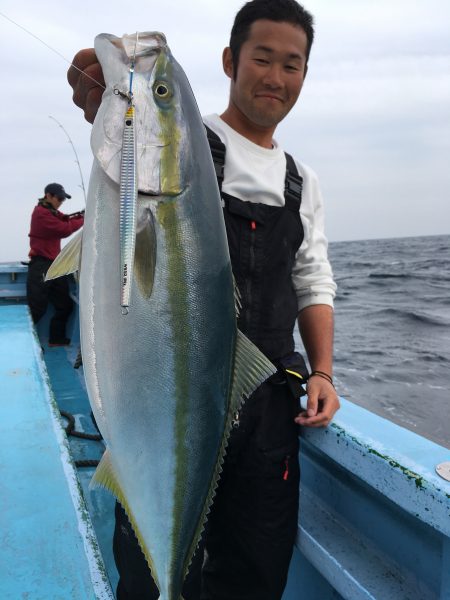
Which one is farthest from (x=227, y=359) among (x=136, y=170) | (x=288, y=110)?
(x=288, y=110)

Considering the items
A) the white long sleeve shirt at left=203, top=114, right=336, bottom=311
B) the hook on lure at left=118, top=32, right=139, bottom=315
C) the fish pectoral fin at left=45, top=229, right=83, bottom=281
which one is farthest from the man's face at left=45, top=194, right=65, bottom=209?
the hook on lure at left=118, top=32, right=139, bottom=315

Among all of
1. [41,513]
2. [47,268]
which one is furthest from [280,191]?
[47,268]

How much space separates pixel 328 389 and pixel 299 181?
89 centimetres

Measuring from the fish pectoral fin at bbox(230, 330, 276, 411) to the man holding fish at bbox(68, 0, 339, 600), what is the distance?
42 centimetres

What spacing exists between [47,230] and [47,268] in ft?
1.68

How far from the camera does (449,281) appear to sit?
19.5 m

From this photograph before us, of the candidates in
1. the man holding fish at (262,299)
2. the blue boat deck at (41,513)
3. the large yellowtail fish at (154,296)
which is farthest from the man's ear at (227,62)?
the blue boat deck at (41,513)

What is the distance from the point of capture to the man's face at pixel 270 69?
6.37 feet

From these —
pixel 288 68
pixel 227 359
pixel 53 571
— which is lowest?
pixel 53 571

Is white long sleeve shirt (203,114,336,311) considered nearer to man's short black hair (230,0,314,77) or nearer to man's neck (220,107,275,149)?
man's neck (220,107,275,149)

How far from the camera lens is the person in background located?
6.98 metres

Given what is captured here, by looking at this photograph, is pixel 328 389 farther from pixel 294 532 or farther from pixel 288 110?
pixel 288 110

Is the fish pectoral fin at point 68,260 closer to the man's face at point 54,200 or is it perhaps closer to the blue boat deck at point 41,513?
the blue boat deck at point 41,513

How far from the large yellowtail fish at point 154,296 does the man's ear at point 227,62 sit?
2.62 ft
